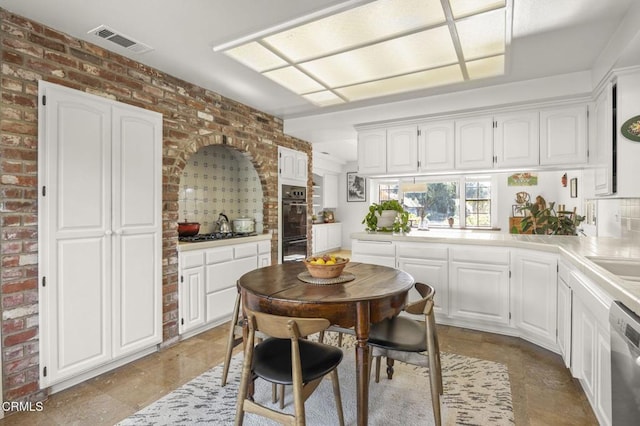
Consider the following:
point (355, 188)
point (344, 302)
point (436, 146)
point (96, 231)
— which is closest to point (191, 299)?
point (96, 231)

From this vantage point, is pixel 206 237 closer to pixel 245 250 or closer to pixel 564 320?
pixel 245 250

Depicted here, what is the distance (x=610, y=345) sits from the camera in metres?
1.43

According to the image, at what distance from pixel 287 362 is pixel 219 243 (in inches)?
80.2

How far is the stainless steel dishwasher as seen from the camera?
116 centimetres

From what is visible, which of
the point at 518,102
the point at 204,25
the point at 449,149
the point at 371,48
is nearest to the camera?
the point at 204,25

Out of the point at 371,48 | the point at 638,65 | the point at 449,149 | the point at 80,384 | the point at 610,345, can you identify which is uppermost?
the point at 371,48

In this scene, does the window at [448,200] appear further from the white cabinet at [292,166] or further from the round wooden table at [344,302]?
the round wooden table at [344,302]

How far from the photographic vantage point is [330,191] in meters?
8.76

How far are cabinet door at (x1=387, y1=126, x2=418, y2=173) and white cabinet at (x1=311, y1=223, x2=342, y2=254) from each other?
3.92 m

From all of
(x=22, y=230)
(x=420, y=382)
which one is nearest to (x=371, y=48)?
(x=420, y=382)

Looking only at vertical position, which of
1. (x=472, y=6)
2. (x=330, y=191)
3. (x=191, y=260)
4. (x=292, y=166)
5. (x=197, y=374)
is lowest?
(x=197, y=374)

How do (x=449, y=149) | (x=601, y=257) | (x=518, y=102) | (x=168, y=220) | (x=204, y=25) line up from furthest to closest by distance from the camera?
(x=449, y=149) < (x=518, y=102) < (x=168, y=220) < (x=204, y=25) < (x=601, y=257)

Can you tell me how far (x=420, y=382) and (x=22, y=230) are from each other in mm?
2785

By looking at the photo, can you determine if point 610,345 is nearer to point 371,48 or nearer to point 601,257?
point 601,257
